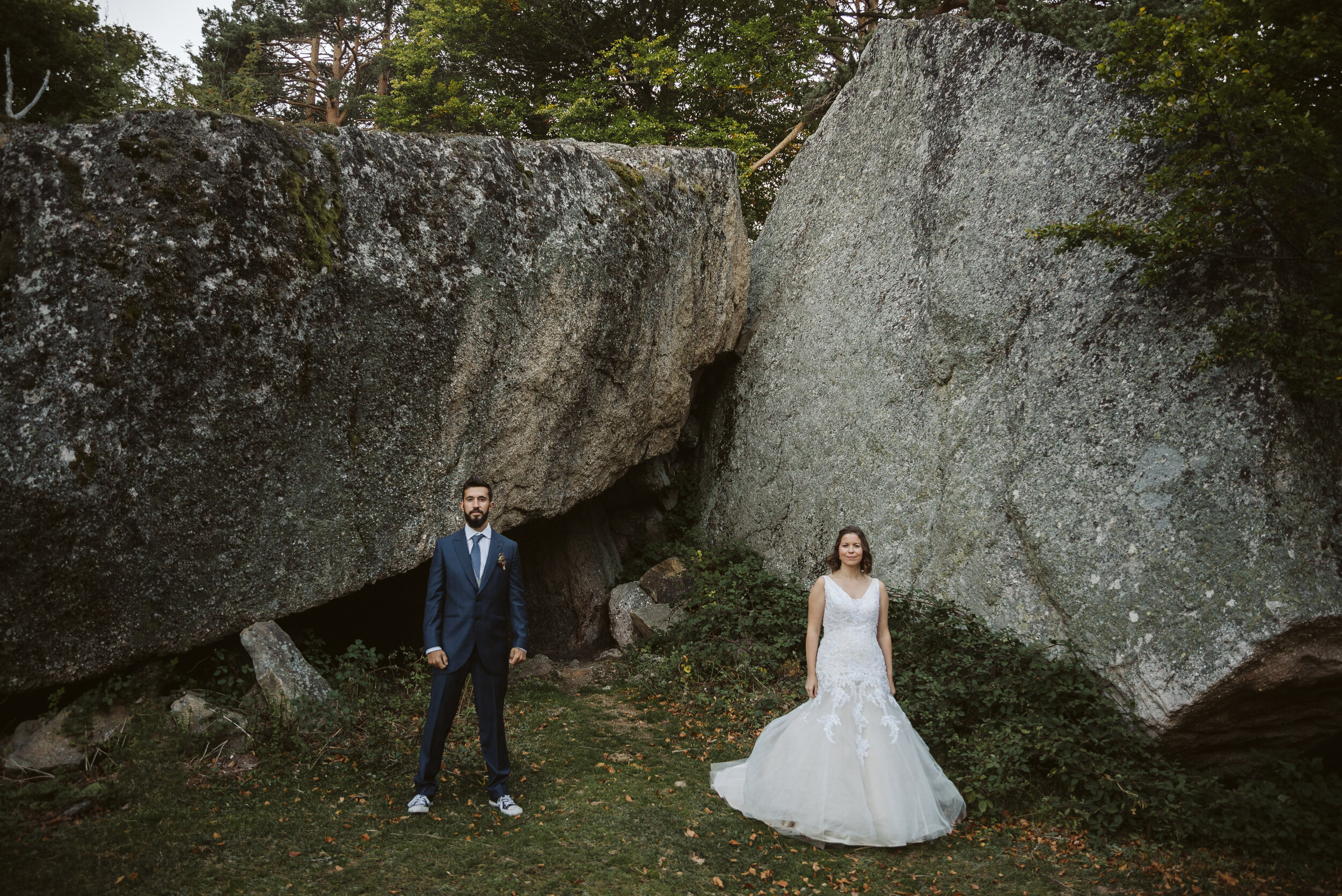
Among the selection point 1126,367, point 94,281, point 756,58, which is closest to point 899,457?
point 1126,367

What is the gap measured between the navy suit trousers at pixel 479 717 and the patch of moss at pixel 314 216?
11.6 feet

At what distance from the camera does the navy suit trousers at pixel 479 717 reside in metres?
5.07

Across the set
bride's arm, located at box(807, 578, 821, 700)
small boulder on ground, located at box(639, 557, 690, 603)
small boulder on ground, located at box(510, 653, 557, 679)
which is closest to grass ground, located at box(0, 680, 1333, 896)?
bride's arm, located at box(807, 578, 821, 700)

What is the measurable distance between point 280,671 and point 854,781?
4.28 m

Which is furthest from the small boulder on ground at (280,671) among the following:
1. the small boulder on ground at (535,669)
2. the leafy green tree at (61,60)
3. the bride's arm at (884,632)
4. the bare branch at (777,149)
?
the bare branch at (777,149)

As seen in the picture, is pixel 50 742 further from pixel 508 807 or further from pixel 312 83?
pixel 312 83

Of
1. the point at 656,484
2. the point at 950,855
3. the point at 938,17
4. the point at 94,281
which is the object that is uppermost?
the point at 938,17

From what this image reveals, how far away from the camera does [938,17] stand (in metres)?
9.24

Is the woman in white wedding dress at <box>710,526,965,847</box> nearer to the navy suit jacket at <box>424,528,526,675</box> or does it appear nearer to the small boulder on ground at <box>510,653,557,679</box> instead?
the navy suit jacket at <box>424,528,526,675</box>

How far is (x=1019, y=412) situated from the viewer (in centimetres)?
720

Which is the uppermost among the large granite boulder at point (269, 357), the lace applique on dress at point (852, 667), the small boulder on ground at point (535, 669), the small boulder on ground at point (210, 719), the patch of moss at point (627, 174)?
the patch of moss at point (627, 174)

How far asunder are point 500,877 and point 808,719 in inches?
83.3

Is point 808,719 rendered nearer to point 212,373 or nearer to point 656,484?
point 212,373

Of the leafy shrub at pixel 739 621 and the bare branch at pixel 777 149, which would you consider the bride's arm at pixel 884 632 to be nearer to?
the leafy shrub at pixel 739 621
